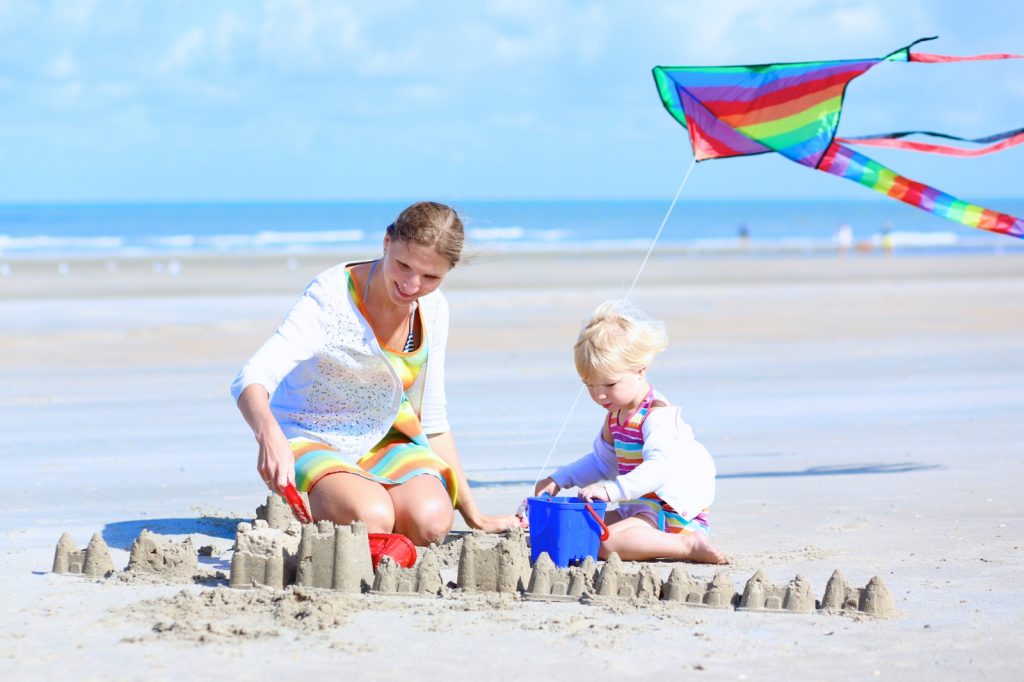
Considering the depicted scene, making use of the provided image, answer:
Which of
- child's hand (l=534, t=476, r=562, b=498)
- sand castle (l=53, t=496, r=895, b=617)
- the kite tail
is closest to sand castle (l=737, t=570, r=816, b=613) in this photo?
sand castle (l=53, t=496, r=895, b=617)

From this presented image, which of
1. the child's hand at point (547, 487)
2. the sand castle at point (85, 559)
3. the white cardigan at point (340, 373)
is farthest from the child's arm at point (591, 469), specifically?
the sand castle at point (85, 559)

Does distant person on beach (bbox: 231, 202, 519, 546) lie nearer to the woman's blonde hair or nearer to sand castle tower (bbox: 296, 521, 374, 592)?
the woman's blonde hair

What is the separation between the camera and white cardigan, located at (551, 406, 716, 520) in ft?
16.3

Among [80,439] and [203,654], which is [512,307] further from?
[203,654]

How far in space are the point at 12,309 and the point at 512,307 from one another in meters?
7.33

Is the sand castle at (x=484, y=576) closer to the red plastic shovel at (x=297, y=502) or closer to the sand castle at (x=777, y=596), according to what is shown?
the sand castle at (x=777, y=596)

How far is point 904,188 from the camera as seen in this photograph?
6.40 m

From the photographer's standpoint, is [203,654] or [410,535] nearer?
[203,654]

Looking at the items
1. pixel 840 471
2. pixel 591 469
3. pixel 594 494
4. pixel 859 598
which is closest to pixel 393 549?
pixel 594 494

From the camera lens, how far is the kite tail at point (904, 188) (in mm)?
6367

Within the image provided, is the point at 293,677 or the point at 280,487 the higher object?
the point at 280,487

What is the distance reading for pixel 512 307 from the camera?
18.9 m

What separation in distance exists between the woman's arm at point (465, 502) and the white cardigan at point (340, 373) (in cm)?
22

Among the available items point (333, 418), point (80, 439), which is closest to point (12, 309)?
point (80, 439)
